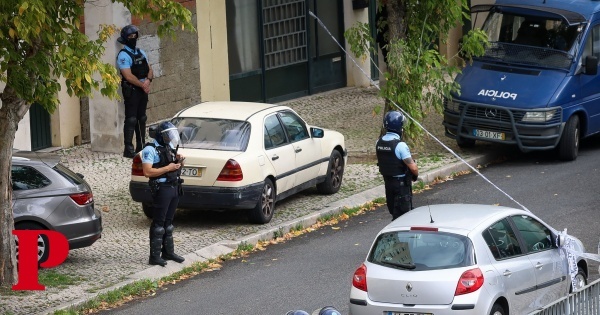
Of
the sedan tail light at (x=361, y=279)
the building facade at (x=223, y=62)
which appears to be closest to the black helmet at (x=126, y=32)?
the building facade at (x=223, y=62)

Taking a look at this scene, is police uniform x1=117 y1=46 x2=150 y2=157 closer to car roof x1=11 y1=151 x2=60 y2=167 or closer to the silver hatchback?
car roof x1=11 y1=151 x2=60 y2=167

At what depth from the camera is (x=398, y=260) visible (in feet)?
37.2

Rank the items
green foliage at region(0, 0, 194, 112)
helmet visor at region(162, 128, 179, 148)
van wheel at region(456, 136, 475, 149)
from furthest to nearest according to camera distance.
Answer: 1. van wheel at region(456, 136, 475, 149)
2. helmet visor at region(162, 128, 179, 148)
3. green foliage at region(0, 0, 194, 112)

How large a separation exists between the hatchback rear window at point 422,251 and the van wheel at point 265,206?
5.00 meters

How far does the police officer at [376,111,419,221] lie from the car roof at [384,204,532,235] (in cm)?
235

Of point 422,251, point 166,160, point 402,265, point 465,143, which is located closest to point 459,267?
point 422,251

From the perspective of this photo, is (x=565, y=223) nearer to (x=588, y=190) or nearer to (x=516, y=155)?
(x=588, y=190)

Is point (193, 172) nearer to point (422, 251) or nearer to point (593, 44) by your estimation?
point (422, 251)

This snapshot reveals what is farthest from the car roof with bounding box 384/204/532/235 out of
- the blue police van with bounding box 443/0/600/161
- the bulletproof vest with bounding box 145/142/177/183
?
the blue police van with bounding box 443/0/600/161

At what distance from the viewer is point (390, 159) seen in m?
14.8

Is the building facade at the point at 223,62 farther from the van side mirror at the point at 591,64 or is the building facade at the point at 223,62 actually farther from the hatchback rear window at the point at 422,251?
the hatchback rear window at the point at 422,251

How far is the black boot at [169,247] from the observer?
582 inches

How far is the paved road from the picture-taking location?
13.4 m

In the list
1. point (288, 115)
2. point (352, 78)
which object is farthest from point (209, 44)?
point (288, 115)
